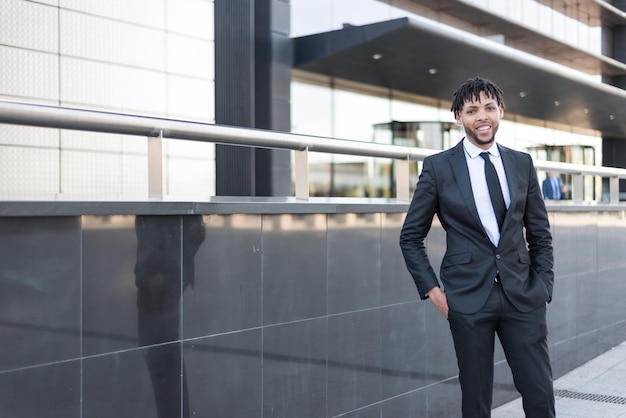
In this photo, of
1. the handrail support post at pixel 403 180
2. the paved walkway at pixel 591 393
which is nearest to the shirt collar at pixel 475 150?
the handrail support post at pixel 403 180

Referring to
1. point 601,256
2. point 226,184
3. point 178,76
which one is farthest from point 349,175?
point 601,256

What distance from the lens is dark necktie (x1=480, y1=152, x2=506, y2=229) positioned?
3.62 m

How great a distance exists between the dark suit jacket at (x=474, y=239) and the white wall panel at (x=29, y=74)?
44.6 ft

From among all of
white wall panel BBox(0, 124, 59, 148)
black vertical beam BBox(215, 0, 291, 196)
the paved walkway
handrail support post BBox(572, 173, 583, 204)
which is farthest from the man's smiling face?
black vertical beam BBox(215, 0, 291, 196)

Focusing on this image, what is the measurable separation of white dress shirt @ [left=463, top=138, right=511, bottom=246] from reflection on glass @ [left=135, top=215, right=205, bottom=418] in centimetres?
143

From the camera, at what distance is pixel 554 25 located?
108ft

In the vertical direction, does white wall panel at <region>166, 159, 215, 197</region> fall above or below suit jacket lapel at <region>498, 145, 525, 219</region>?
above

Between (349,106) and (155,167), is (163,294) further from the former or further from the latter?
(349,106)

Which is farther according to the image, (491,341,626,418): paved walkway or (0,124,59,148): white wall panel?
(0,124,59,148): white wall panel

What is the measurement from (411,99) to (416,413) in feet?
65.8

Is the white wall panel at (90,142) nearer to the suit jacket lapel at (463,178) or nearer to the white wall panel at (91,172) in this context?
the white wall panel at (91,172)

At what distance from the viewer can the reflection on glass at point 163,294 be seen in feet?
12.5

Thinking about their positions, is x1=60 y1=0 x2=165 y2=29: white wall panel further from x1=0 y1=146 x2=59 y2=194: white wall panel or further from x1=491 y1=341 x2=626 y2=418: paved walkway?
x1=491 y1=341 x2=626 y2=418: paved walkway

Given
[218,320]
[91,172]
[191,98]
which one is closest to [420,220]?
[218,320]
